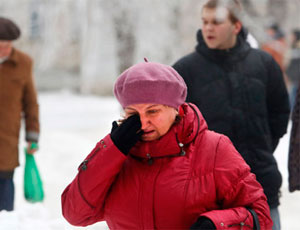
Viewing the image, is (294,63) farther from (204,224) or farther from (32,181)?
(204,224)

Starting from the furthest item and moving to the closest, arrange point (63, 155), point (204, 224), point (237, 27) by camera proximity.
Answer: point (63, 155) → point (237, 27) → point (204, 224)

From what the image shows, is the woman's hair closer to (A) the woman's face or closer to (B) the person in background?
(A) the woman's face

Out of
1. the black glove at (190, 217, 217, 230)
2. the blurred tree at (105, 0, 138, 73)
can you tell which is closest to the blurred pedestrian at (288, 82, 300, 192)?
the black glove at (190, 217, 217, 230)

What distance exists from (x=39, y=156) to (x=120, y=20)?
605 centimetres

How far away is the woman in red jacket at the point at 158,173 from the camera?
1977 mm

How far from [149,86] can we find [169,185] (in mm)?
347

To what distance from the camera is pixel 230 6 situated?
307 cm

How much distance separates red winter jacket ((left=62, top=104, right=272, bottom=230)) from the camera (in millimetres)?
1979

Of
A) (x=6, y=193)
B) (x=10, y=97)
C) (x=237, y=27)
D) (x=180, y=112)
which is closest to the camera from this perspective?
(x=180, y=112)

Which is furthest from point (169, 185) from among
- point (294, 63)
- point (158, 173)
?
point (294, 63)

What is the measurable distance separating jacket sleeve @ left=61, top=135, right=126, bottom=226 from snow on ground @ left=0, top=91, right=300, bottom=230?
82 cm

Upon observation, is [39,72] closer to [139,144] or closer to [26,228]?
[26,228]

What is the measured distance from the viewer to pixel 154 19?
13219 millimetres

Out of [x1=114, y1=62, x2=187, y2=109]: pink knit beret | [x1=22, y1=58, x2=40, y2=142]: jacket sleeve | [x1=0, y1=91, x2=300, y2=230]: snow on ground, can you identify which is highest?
[x1=114, y1=62, x2=187, y2=109]: pink knit beret
